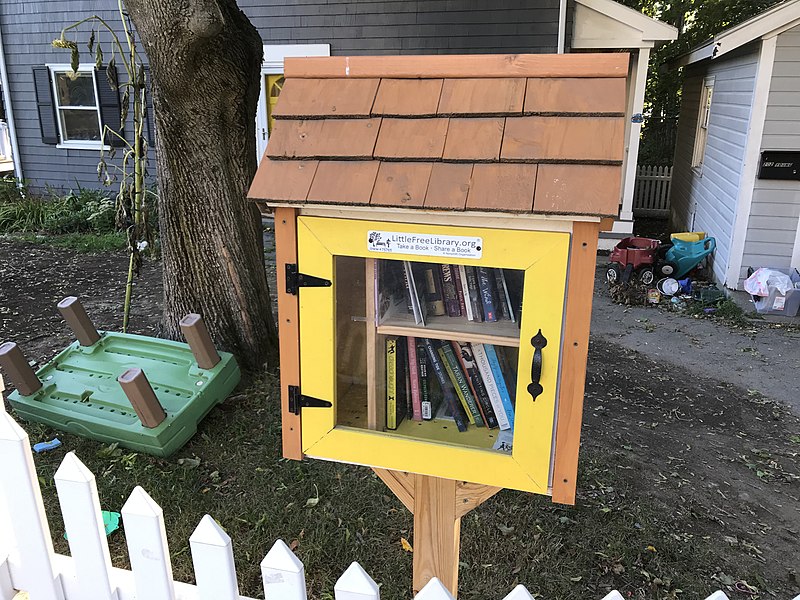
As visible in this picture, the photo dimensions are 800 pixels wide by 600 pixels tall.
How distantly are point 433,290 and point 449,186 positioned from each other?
1.00 feet

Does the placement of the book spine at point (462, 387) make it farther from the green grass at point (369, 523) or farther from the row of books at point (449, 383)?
the green grass at point (369, 523)

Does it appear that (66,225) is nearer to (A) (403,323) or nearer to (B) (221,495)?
(B) (221,495)

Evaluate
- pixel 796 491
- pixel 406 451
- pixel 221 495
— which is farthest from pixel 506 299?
pixel 796 491

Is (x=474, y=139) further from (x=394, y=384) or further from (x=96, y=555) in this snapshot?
(x=96, y=555)

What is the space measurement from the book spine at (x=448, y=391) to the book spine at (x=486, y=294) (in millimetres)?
180

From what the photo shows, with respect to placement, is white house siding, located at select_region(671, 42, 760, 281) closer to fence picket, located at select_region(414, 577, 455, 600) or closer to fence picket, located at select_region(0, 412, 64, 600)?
fence picket, located at select_region(414, 577, 455, 600)

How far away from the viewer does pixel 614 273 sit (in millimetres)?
6957

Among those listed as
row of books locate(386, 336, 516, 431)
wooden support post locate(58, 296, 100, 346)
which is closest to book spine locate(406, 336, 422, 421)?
row of books locate(386, 336, 516, 431)

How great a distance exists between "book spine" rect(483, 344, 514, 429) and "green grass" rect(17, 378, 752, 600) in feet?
4.27

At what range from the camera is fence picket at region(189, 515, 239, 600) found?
139cm

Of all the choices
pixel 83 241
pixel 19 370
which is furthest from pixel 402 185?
pixel 83 241

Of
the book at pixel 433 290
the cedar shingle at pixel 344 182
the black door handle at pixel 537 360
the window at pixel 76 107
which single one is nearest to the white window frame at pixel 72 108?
the window at pixel 76 107

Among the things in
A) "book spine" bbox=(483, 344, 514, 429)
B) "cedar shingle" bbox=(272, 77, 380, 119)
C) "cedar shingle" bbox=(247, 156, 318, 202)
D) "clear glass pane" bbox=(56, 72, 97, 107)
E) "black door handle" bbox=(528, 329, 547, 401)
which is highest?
"clear glass pane" bbox=(56, 72, 97, 107)

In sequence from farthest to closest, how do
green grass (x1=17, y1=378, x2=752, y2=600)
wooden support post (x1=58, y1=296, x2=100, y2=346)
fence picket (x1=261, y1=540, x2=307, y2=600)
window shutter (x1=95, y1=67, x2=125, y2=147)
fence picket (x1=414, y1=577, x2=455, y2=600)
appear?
window shutter (x1=95, y1=67, x2=125, y2=147)
wooden support post (x1=58, y1=296, x2=100, y2=346)
green grass (x1=17, y1=378, x2=752, y2=600)
fence picket (x1=261, y1=540, x2=307, y2=600)
fence picket (x1=414, y1=577, x2=455, y2=600)
